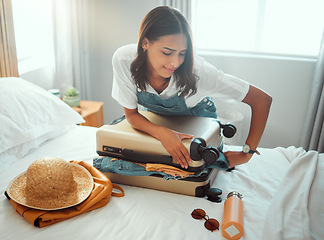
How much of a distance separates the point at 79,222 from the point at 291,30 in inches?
88.5

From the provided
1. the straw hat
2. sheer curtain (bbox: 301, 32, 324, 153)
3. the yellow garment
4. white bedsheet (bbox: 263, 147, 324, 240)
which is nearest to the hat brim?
the straw hat

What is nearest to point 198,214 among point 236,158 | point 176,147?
point 176,147

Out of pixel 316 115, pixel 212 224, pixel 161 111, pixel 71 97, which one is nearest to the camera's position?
pixel 212 224

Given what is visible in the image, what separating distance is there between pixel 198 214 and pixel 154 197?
22cm

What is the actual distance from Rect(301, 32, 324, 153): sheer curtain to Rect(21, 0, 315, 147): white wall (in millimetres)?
95

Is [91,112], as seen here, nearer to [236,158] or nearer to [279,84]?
[236,158]

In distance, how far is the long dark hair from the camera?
1399 millimetres

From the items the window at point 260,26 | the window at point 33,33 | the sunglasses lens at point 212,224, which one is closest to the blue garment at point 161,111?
the sunglasses lens at point 212,224

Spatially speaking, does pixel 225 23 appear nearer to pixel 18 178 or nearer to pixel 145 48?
pixel 145 48

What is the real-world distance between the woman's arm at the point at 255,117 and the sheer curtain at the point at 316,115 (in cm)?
122

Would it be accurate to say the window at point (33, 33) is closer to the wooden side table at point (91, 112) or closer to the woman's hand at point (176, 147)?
the wooden side table at point (91, 112)

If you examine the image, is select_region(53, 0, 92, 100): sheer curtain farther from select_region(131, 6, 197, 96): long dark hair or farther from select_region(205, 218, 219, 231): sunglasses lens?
select_region(205, 218, 219, 231): sunglasses lens

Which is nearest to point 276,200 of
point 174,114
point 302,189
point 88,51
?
point 302,189

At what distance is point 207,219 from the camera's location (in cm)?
132
